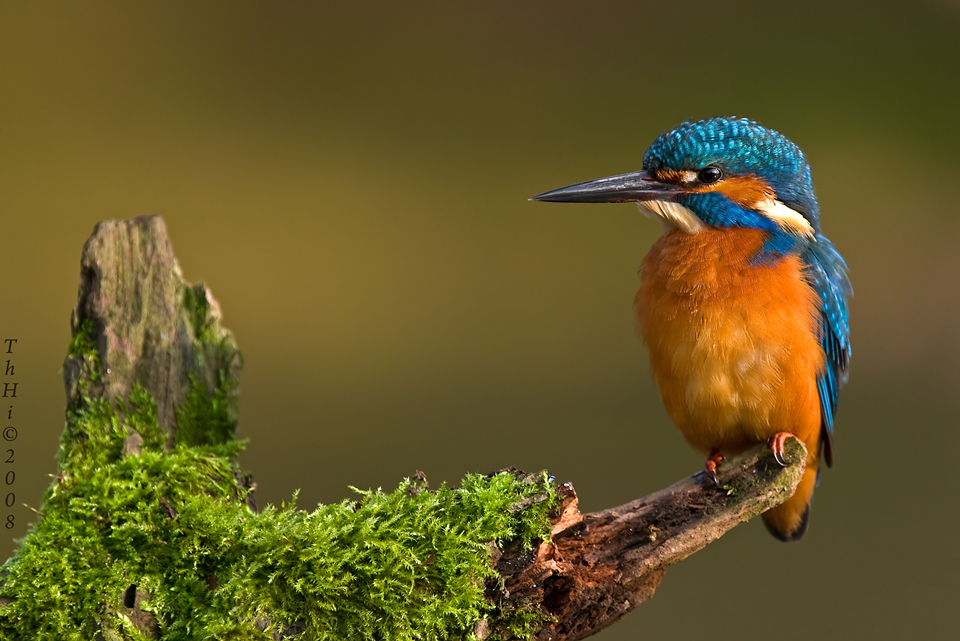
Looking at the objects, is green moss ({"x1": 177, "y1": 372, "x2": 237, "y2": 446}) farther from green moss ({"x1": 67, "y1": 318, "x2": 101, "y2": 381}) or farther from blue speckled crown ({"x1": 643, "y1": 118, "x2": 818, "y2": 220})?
blue speckled crown ({"x1": 643, "y1": 118, "x2": 818, "y2": 220})

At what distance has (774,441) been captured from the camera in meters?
1.88

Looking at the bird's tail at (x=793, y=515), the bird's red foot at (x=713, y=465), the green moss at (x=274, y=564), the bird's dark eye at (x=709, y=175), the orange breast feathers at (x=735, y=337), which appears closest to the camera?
the green moss at (x=274, y=564)

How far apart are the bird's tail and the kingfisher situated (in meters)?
0.22

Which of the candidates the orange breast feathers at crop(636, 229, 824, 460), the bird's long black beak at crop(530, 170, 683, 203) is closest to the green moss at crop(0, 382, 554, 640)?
the orange breast feathers at crop(636, 229, 824, 460)

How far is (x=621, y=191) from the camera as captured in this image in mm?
2049

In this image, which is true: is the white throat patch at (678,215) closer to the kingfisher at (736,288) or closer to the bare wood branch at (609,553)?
the kingfisher at (736,288)

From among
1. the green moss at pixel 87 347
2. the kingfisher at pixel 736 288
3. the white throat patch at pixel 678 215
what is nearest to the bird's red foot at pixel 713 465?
the kingfisher at pixel 736 288

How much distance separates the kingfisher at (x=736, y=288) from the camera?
1903mm

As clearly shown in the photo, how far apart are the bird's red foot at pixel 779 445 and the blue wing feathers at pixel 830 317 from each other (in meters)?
0.22

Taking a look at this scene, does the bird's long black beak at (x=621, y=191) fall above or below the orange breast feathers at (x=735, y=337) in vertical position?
above

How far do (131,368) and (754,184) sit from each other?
155 centimetres

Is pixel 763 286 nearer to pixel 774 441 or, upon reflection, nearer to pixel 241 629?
pixel 774 441

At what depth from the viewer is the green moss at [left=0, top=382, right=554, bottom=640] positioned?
143 cm

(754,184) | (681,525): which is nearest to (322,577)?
(681,525)
